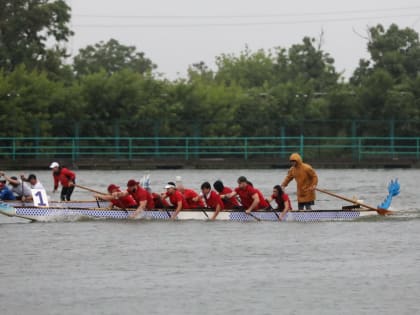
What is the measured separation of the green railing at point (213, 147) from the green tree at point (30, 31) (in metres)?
11.5

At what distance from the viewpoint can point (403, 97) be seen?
70.6 m

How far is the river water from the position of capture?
24.3m

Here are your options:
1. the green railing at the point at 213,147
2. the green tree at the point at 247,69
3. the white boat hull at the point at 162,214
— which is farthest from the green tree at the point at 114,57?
the white boat hull at the point at 162,214

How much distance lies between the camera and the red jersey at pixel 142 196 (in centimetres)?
3450

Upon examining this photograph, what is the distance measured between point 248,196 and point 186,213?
1662mm

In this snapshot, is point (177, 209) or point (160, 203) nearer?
Result: point (177, 209)

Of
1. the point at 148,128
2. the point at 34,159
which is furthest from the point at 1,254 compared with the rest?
the point at 148,128

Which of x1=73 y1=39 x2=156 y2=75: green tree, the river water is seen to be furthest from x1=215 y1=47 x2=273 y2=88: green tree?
the river water

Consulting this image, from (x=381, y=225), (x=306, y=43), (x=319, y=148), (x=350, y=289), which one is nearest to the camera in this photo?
(x=350, y=289)

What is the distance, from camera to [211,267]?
2834cm

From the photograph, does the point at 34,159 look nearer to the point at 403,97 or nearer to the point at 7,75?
the point at 7,75

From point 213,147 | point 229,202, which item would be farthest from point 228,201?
point 213,147

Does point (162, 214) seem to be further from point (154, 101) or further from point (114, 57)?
point (114, 57)

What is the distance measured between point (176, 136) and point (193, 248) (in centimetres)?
3847
